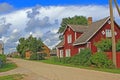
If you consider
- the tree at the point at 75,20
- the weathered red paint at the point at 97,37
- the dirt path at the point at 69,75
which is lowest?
the dirt path at the point at 69,75

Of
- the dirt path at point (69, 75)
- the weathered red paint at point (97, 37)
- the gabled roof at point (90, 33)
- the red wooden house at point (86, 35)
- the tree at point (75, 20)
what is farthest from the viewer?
the tree at point (75, 20)

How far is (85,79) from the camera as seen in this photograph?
2091 cm

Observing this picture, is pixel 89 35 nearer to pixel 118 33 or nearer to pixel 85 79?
pixel 118 33

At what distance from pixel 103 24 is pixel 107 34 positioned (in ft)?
7.32

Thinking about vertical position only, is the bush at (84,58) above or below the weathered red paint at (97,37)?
below

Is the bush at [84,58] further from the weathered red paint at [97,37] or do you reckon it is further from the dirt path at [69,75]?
the dirt path at [69,75]

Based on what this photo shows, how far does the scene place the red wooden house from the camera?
51500mm

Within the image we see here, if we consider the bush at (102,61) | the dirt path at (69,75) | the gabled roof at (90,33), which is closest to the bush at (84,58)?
the bush at (102,61)

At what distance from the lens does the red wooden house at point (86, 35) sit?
5150 centimetres

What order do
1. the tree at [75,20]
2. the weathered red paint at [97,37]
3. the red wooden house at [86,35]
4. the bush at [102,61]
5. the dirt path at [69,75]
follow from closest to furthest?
the dirt path at [69,75]
the bush at [102,61]
the weathered red paint at [97,37]
the red wooden house at [86,35]
the tree at [75,20]

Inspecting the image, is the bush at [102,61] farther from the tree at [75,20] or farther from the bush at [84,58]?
the tree at [75,20]

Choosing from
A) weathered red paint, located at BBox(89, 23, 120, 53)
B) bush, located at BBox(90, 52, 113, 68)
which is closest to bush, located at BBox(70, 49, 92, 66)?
bush, located at BBox(90, 52, 113, 68)

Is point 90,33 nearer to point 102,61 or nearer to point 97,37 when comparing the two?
point 97,37

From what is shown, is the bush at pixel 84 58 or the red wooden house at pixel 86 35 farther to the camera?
the red wooden house at pixel 86 35
